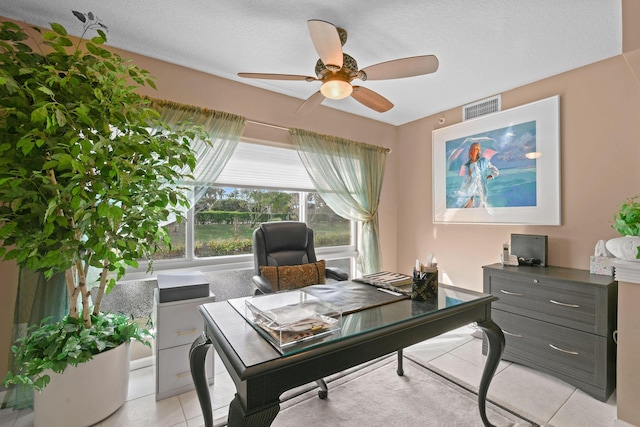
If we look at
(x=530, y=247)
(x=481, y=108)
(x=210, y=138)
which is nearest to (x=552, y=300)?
(x=530, y=247)

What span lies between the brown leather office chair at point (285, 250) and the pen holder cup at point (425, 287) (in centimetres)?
97

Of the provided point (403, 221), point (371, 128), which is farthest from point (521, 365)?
point (371, 128)

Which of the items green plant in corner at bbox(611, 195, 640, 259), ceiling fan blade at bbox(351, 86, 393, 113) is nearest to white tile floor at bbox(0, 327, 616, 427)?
green plant in corner at bbox(611, 195, 640, 259)

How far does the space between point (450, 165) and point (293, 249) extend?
2181 mm

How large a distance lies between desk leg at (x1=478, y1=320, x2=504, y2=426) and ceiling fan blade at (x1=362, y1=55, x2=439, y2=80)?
5.13 ft

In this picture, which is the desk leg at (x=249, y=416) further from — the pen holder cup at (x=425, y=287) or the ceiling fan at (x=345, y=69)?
the ceiling fan at (x=345, y=69)

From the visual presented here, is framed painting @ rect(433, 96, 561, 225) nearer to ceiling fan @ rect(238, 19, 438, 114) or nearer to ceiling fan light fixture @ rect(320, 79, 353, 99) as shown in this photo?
ceiling fan @ rect(238, 19, 438, 114)

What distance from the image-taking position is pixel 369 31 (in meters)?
1.98

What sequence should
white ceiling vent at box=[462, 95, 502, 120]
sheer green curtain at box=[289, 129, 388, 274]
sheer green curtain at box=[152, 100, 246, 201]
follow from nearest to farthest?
sheer green curtain at box=[152, 100, 246, 201]
white ceiling vent at box=[462, 95, 502, 120]
sheer green curtain at box=[289, 129, 388, 274]

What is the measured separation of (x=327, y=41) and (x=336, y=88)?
0.37m

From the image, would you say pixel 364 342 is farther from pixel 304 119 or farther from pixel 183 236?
pixel 304 119

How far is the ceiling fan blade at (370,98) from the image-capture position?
2.05 m

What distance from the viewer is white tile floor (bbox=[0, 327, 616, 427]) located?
5.63 ft

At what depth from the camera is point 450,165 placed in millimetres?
3348
